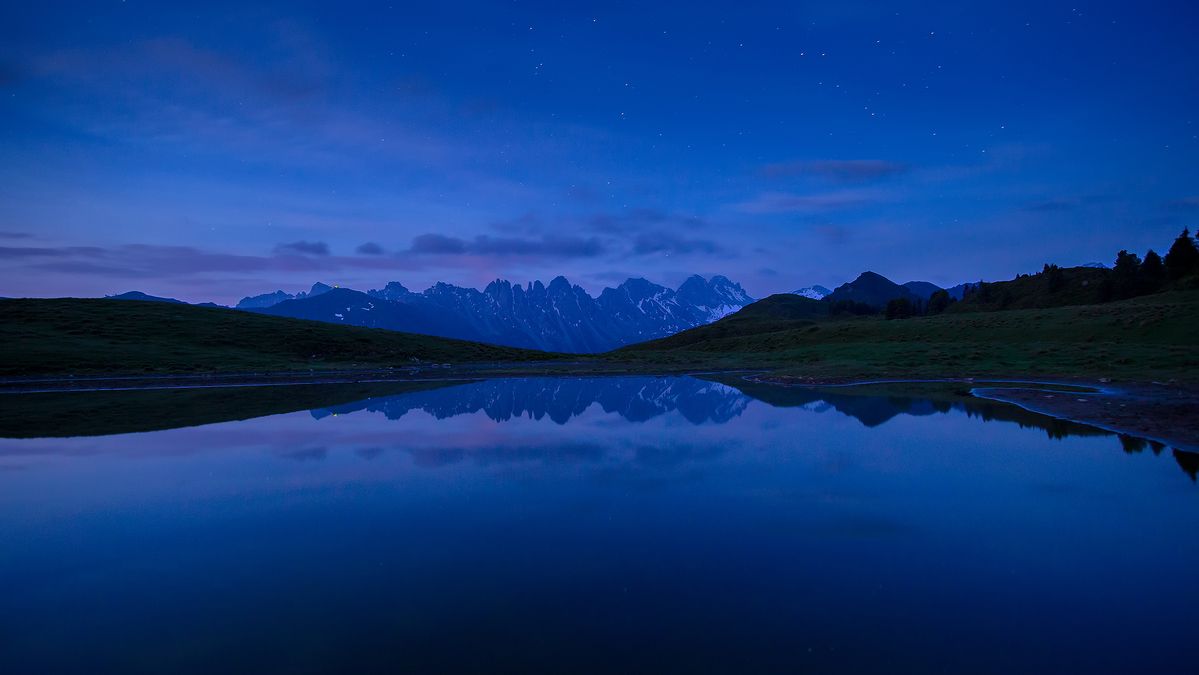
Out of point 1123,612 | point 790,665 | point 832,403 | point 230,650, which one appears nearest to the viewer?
point 790,665

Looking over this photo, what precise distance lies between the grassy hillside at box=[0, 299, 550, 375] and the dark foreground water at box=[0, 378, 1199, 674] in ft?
201

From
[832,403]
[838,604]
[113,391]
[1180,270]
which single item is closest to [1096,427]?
[832,403]

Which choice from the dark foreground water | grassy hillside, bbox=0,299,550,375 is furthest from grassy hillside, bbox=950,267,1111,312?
the dark foreground water

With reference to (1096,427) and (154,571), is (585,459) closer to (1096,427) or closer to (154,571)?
(154,571)

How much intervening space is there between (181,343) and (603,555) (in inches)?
4545

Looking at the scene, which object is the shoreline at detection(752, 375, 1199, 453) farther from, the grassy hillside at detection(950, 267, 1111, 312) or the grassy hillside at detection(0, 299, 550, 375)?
the grassy hillside at detection(950, 267, 1111, 312)

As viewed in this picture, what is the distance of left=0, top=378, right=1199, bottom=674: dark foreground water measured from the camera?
8859mm

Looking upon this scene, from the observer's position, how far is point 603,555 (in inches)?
502

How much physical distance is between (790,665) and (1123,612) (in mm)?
6135

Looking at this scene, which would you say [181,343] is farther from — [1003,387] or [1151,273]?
[1151,273]

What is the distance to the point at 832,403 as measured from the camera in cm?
4053

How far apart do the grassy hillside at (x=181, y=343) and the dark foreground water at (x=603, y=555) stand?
61.3 m

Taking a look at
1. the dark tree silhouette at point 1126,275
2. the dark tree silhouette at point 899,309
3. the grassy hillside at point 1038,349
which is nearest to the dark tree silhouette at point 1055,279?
the dark tree silhouette at point 1126,275

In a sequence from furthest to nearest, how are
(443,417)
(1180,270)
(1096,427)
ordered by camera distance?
1. (1180,270)
2. (443,417)
3. (1096,427)
